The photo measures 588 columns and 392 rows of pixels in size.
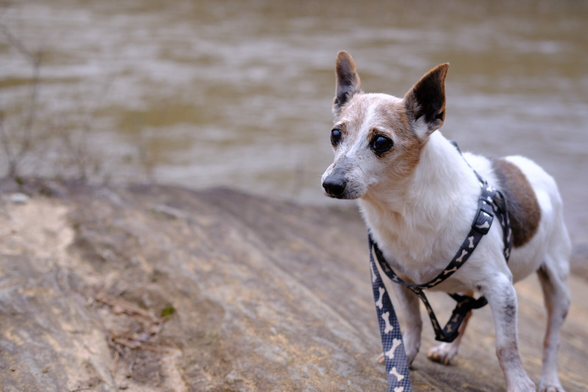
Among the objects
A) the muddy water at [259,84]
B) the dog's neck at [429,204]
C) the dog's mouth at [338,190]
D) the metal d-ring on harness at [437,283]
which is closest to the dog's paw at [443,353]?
the metal d-ring on harness at [437,283]

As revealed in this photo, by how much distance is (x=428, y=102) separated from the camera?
9.71 feet

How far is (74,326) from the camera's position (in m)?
3.58

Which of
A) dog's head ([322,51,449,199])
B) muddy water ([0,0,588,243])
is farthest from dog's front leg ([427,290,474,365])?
muddy water ([0,0,588,243])

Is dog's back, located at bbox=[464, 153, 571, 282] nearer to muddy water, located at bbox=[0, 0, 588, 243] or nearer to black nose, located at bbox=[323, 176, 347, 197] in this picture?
black nose, located at bbox=[323, 176, 347, 197]

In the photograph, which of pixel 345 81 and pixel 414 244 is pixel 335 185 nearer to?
pixel 414 244

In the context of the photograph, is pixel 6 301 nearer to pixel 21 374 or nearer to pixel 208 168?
pixel 21 374

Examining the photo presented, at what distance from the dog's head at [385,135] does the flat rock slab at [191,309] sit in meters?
1.22

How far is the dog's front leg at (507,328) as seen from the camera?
9.60 feet

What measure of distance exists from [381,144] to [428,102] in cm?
36

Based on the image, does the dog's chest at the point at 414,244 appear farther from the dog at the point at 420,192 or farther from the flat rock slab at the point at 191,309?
the flat rock slab at the point at 191,309

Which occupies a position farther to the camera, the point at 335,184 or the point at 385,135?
the point at 385,135

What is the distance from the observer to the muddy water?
9781mm

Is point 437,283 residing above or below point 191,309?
above

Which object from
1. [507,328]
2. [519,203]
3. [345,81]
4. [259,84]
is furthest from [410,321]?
[259,84]
